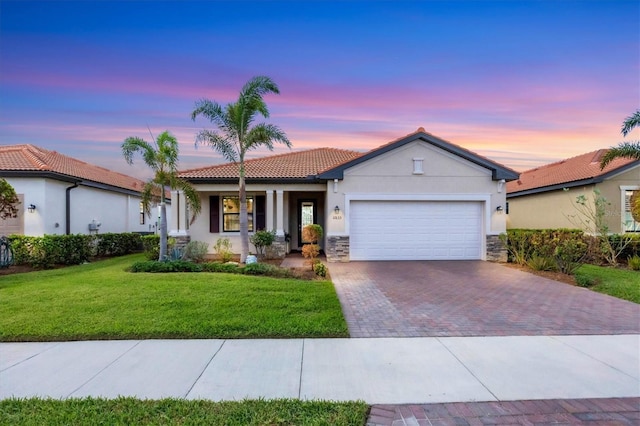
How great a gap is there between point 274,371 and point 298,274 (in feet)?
19.7

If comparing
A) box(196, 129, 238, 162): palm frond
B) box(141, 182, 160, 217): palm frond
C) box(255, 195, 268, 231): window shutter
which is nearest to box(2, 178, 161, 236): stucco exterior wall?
box(141, 182, 160, 217): palm frond

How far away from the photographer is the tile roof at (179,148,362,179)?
46.7 feet

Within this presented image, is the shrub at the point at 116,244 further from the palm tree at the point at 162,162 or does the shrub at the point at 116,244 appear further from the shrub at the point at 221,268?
the shrub at the point at 221,268

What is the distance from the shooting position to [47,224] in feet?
44.8

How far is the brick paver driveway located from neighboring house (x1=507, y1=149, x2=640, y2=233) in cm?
817

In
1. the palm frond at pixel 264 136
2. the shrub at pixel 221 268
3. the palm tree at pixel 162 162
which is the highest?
the palm frond at pixel 264 136

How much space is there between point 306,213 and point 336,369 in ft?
43.0

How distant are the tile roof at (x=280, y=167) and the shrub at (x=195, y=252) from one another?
3.03 m

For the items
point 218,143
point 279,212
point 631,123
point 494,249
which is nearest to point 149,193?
point 218,143

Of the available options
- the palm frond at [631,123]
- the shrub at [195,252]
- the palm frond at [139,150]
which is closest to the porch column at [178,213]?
the shrub at [195,252]

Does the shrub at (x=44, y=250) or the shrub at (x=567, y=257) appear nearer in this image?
the shrub at (x=567, y=257)

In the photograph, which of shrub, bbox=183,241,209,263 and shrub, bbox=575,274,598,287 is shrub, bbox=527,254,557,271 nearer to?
shrub, bbox=575,274,598,287

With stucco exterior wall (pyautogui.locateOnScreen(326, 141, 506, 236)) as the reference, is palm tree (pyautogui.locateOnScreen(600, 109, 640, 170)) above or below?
above

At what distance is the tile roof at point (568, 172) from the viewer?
15.1 m
